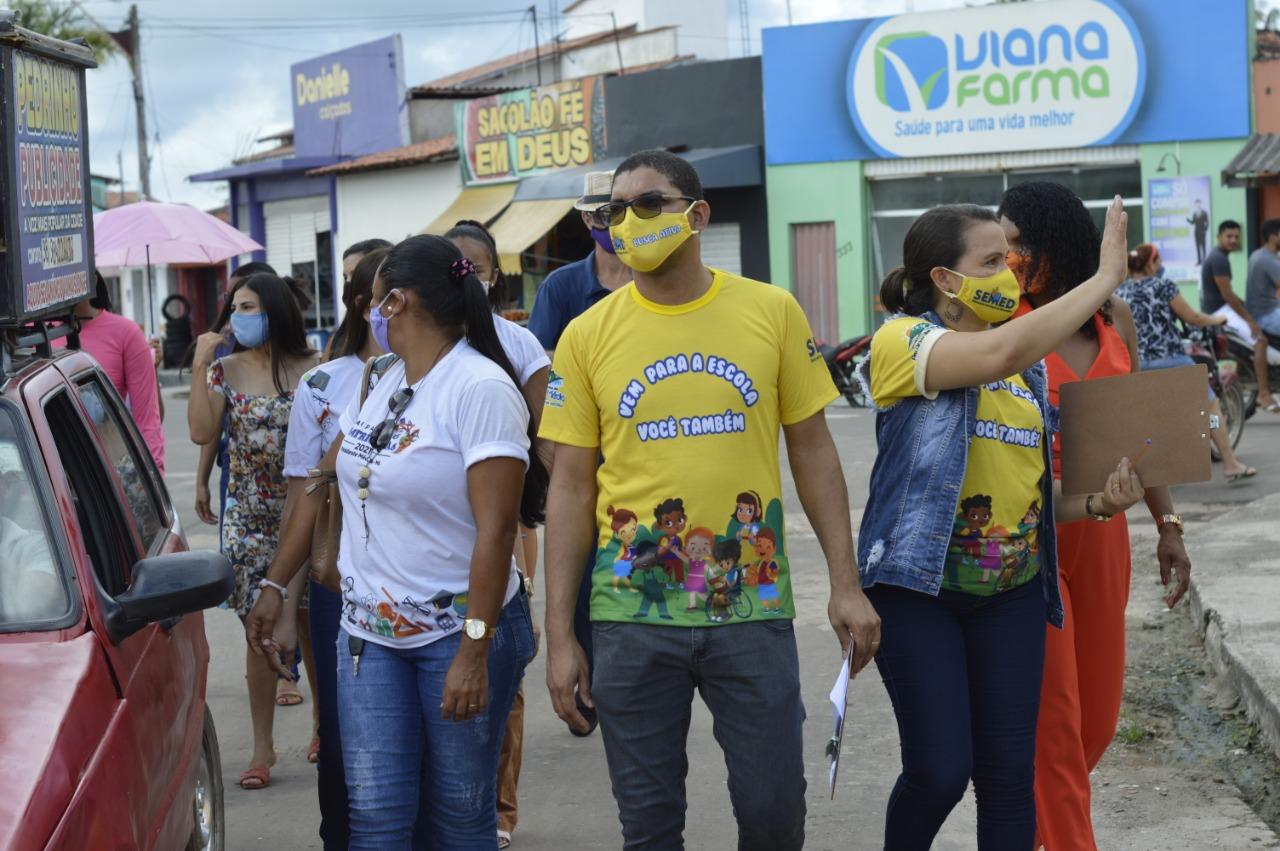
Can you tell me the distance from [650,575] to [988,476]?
915mm

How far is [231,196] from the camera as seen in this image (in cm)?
3738

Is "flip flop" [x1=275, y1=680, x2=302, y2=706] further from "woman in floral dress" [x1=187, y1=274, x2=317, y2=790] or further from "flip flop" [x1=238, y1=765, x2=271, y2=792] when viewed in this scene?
"flip flop" [x1=238, y1=765, x2=271, y2=792]

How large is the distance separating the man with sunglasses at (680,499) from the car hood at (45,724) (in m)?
0.98

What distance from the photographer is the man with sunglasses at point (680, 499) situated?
3.59 meters

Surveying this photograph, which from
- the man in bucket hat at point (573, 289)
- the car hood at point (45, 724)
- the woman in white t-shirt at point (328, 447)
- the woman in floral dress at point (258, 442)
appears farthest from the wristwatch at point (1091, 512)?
the woman in floral dress at point (258, 442)

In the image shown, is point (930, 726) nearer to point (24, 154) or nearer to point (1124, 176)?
point (24, 154)

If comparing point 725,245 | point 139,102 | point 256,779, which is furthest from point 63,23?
point 256,779

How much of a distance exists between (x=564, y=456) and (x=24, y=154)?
1.55 metres

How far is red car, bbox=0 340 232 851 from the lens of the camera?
112 inches

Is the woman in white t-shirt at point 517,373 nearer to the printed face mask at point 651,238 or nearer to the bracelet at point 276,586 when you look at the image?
the bracelet at point 276,586

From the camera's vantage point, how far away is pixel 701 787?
5.82 meters

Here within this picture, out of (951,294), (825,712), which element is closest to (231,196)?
(825,712)

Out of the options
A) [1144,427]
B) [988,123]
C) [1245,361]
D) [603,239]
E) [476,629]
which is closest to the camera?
[476,629]

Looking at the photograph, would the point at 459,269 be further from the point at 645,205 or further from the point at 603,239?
the point at 603,239
